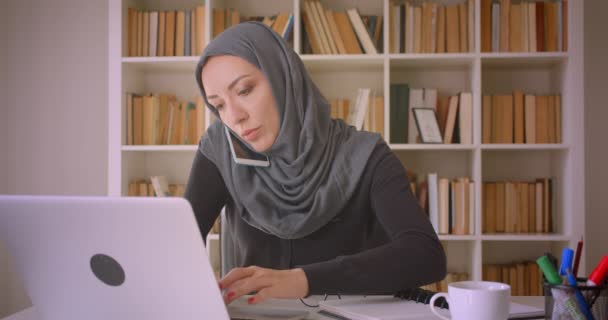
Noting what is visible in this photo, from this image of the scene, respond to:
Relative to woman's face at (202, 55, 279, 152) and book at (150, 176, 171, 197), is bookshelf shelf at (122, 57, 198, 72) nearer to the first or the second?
book at (150, 176, 171, 197)

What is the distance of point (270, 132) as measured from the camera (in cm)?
154

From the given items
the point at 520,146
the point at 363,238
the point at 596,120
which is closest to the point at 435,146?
the point at 520,146

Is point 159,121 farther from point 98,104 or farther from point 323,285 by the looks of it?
point 323,285

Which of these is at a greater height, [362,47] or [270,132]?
[362,47]

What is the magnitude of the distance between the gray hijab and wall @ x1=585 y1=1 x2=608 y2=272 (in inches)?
81.6

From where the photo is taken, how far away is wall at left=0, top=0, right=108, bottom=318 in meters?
3.57

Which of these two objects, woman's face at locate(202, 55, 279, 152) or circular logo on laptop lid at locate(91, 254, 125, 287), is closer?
circular logo on laptop lid at locate(91, 254, 125, 287)

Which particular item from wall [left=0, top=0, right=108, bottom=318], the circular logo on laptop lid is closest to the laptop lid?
the circular logo on laptop lid

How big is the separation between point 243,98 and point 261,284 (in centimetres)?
56

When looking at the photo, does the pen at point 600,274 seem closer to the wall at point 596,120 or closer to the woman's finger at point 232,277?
the woman's finger at point 232,277

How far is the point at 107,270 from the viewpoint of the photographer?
850mm

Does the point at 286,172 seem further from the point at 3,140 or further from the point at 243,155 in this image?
the point at 3,140

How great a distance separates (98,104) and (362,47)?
148 centimetres

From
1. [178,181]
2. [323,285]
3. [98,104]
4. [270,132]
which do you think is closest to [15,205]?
[323,285]
